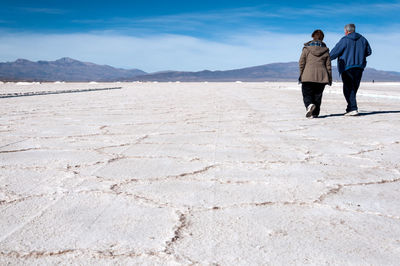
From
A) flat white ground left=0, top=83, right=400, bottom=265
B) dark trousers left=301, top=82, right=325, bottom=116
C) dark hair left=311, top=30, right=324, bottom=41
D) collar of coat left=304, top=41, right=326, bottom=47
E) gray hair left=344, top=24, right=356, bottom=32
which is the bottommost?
flat white ground left=0, top=83, right=400, bottom=265

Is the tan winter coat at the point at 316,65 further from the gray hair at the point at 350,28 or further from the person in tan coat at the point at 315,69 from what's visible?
the gray hair at the point at 350,28

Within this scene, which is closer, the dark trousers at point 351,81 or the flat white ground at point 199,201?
the flat white ground at point 199,201

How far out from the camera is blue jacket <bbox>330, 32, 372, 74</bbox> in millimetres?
6438

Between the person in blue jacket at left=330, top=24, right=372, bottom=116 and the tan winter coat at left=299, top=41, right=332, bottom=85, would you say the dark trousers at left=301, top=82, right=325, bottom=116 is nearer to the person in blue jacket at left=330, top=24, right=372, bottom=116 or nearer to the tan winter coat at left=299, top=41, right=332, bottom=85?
the tan winter coat at left=299, top=41, right=332, bottom=85

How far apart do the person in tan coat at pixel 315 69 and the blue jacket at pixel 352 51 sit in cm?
20

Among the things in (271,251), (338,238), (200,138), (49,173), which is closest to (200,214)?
(271,251)

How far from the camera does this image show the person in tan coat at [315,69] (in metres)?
6.44

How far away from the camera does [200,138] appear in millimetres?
4219

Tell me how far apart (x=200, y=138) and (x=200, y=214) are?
239 centimetres

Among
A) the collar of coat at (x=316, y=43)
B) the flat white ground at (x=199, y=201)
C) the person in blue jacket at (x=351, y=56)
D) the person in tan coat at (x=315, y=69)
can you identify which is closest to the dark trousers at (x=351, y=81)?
the person in blue jacket at (x=351, y=56)

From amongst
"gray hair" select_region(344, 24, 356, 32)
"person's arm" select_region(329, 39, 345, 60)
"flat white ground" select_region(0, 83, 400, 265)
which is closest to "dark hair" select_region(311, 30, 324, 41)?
"person's arm" select_region(329, 39, 345, 60)

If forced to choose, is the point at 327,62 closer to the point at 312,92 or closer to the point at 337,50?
the point at 337,50

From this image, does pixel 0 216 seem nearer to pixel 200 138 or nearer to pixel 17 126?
pixel 200 138

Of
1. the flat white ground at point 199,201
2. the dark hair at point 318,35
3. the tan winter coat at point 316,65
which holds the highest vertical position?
the dark hair at point 318,35
